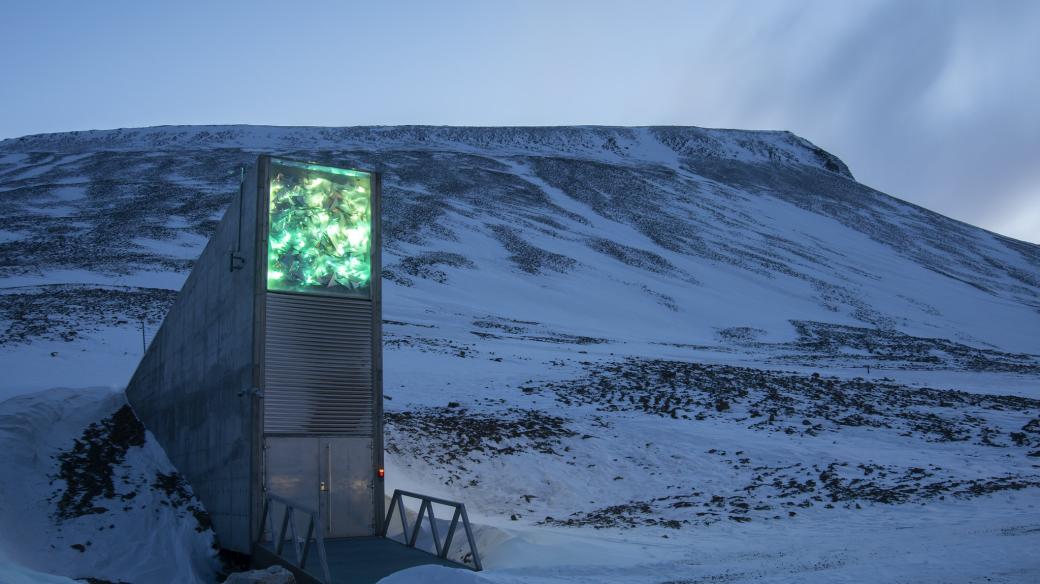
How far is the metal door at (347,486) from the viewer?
14.0 m

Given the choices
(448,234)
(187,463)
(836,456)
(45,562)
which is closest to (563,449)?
(836,456)

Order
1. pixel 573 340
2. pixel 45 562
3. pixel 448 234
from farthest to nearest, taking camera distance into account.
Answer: pixel 448 234 → pixel 573 340 → pixel 45 562

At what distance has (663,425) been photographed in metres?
23.9

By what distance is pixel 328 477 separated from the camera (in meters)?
14.1

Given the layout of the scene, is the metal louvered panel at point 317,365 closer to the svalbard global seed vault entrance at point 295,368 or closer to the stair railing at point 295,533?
the svalbard global seed vault entrance at point 295,368

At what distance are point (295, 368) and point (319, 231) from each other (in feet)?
7.94

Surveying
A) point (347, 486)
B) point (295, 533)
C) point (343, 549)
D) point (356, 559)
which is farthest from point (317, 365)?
point (356, 559)

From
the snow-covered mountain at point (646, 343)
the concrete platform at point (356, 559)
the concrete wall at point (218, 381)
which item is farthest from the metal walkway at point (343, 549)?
the snow-covered mountain at point (646, 343)

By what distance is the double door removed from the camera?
1373 centimetres

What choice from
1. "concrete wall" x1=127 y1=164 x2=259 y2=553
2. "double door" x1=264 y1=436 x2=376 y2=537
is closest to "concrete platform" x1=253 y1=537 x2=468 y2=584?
"double door" x1=264 y1=436 x2=376 y2=537

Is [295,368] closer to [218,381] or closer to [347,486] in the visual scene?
[218,381]

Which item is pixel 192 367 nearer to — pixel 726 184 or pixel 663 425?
pixel 663 425

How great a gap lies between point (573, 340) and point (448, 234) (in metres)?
27.7

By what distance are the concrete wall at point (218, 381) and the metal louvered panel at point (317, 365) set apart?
0.39 m
